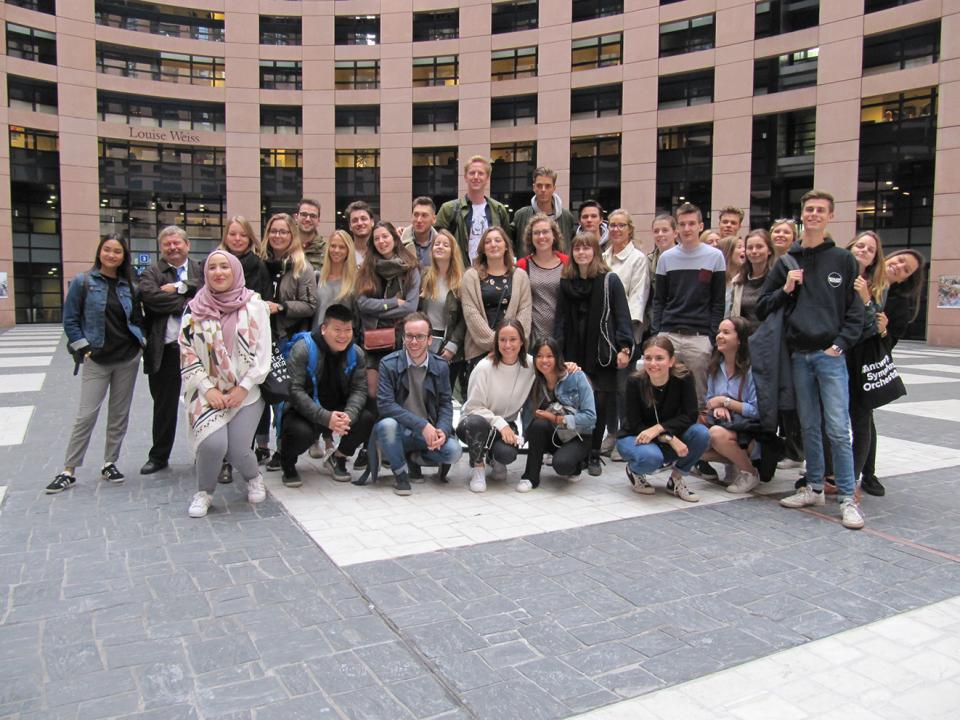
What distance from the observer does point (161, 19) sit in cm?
3459

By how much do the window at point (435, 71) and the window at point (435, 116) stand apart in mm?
1047

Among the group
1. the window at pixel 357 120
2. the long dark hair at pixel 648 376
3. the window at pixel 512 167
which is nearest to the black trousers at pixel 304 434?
the long dark hair at pixel 648 376

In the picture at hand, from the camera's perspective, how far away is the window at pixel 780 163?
28239mm

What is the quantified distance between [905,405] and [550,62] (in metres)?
26.6

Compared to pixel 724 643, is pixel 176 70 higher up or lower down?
higher up

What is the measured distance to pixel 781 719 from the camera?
9.32 ft

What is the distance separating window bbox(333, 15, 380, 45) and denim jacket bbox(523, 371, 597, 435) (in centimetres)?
3360

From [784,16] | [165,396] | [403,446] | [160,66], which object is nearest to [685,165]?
[784,16]

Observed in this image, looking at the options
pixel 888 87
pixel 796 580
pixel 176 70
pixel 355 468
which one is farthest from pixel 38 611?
pixel 176 70

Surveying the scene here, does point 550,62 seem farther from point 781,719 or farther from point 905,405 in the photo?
point 781,719

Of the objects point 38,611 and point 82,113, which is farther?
point 82,113

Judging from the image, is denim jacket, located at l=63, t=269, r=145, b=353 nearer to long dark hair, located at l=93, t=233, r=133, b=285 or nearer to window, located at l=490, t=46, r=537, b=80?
long dark hair, located at l=93, t=233, r=133, b=285

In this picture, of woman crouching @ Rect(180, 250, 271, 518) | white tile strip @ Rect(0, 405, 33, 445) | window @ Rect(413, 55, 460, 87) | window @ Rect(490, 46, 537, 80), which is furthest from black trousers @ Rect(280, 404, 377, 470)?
window @ Rect(413, 55, 460, 87)

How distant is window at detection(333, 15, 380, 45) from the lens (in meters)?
35.3
